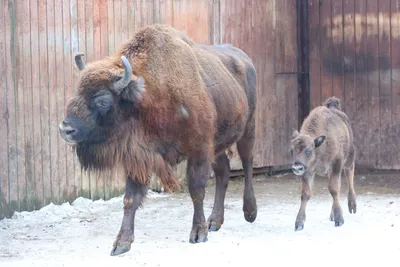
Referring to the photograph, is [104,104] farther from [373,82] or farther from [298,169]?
[373,82]

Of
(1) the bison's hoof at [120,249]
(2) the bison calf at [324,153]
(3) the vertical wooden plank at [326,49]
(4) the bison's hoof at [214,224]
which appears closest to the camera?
(1) the bison's hoof at [120,249]

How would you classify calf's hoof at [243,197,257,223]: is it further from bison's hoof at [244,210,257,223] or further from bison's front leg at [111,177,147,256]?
bison's front leg at [111,177,147,256]

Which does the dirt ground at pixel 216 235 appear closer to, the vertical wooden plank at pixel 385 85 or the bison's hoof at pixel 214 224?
the bison's hoof at pixel 214 224

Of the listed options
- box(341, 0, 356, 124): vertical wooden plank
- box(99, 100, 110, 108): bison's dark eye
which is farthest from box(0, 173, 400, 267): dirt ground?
box(341, 0, 356, 124): vertical wooden plank

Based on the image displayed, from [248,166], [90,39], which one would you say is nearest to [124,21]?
[90,39]

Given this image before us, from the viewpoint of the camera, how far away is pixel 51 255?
7727 mm

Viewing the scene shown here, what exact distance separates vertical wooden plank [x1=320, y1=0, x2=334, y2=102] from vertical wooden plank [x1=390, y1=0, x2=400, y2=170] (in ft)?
3.55

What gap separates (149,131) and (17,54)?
9.50ft

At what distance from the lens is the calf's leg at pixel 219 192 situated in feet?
29.6

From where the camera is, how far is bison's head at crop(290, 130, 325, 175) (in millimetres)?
8992

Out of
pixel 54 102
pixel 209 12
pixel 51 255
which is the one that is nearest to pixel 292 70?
pixel 209 12

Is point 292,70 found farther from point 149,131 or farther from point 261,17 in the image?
point 149,131

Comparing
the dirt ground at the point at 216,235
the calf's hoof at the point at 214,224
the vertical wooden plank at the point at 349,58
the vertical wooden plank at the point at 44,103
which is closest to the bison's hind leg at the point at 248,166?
the dirt ground at the point at 216,235

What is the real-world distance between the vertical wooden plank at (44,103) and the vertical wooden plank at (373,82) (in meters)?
5.58
